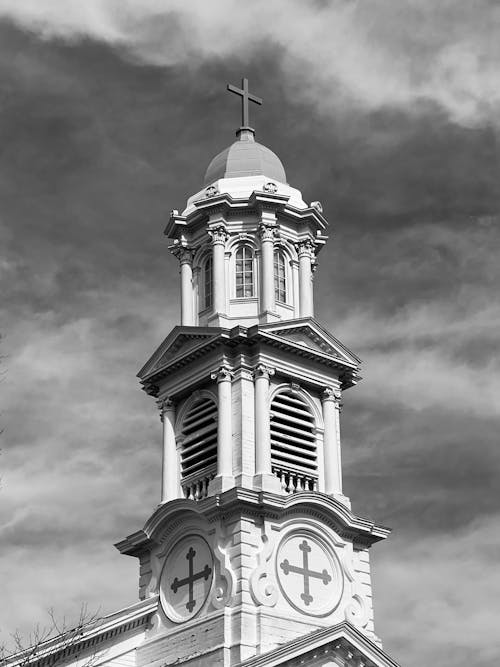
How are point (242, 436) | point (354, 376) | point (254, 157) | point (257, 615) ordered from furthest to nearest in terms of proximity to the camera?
point (254, 157), point (354, 376), point (242, 436), point (257, 615)

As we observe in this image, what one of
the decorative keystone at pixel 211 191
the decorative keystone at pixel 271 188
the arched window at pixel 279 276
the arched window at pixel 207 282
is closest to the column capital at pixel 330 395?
the arched window at pixel 279 276

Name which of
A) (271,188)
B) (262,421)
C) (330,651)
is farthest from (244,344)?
(330,651)

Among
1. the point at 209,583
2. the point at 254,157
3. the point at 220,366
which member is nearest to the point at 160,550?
the point at 209,583

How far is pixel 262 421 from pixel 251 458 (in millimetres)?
1282

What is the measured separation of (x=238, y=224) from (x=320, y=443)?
8.55 meters

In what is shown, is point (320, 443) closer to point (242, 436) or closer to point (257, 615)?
point (242, 436)

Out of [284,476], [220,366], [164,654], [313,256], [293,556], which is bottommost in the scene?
[164,654]

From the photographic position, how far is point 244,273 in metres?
48.1

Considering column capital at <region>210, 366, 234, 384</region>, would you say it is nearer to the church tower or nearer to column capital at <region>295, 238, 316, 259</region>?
the church tower

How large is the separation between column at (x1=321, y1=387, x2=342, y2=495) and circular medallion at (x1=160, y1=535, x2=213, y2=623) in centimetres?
496

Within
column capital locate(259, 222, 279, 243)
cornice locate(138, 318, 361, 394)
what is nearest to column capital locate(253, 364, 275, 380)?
cornice locate(138, 318, 361, 394)

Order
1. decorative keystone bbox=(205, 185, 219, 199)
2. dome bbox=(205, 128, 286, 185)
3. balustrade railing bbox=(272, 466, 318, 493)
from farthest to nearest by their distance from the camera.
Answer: dome bbox=(205, 128, 286, 185) → decorative keystone bbox=(205, 185, 219, 199) → balustrade railing bbox=(272, 466, 318, 493)

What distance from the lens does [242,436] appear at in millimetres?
44062

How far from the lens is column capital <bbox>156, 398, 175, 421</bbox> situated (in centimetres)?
4744
